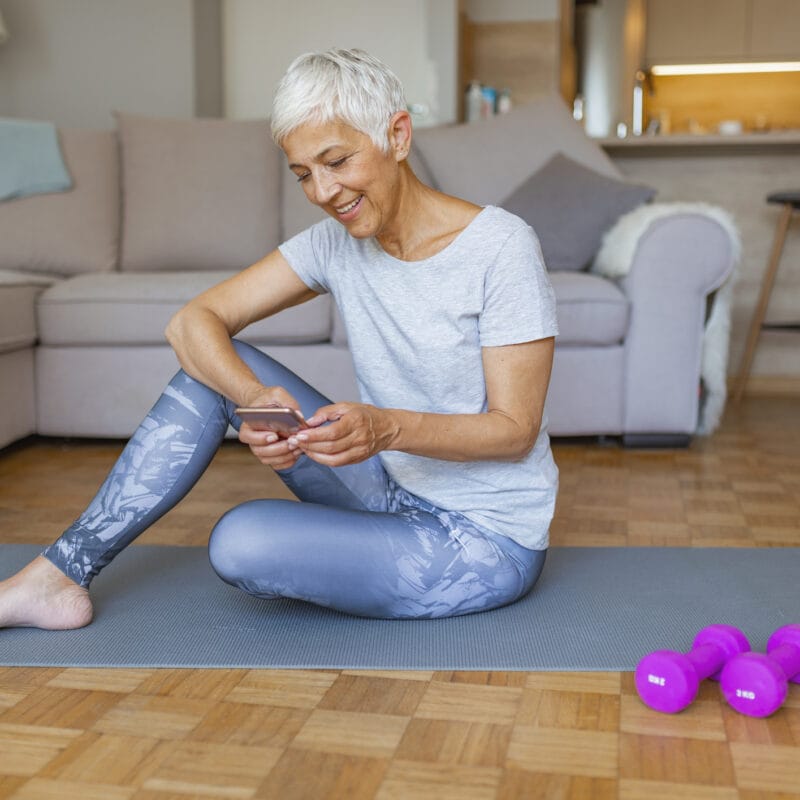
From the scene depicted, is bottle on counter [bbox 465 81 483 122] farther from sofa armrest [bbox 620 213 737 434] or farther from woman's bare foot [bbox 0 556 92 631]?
woman's bare foot [bbox 0 556 92 631]

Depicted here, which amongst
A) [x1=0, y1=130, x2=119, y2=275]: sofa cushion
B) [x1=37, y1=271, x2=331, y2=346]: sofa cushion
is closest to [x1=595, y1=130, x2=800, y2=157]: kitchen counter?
[x1=37, y1=271, x2=331, y2=346]: sofa cushion

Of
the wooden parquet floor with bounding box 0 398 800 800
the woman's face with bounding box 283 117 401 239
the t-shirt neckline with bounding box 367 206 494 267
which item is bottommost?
the wooden parquet floor with bounding box 0 398 800 800

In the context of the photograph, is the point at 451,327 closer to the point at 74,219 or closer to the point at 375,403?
the point at 375,403

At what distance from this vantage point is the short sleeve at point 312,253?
5.37 ft

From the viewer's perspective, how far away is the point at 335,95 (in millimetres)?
1348

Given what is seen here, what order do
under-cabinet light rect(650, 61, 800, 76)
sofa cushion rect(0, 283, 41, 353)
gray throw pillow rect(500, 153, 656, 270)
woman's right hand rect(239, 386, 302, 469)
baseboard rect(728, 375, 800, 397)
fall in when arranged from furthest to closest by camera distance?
1. under-cabinet light rect(650, 61, 800, 76)
2. baseboard rect(728, 375, 800, 397)
3. gray throw pillow rect(500, 153, 656, 270)
4. sofa cushion rect(0, 283, 41, 353)
5. woman's right hand rect(239, 386, 302, 469)

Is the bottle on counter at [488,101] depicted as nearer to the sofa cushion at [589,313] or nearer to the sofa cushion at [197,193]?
the sofa cushion at [197,193]

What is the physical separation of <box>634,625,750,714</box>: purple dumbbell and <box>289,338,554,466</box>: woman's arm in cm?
34

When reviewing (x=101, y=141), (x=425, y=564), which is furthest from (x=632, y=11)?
(x=425, y=564)

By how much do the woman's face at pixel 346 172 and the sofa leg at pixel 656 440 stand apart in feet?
5.94

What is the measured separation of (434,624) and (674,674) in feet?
1.40

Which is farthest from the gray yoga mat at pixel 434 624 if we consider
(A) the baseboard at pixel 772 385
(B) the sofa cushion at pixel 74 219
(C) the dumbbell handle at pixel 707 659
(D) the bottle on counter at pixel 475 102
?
(D) the bottle on counter at pixel 475 102

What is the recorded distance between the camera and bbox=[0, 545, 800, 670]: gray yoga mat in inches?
57.7

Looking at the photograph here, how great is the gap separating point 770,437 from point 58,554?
241 cm
